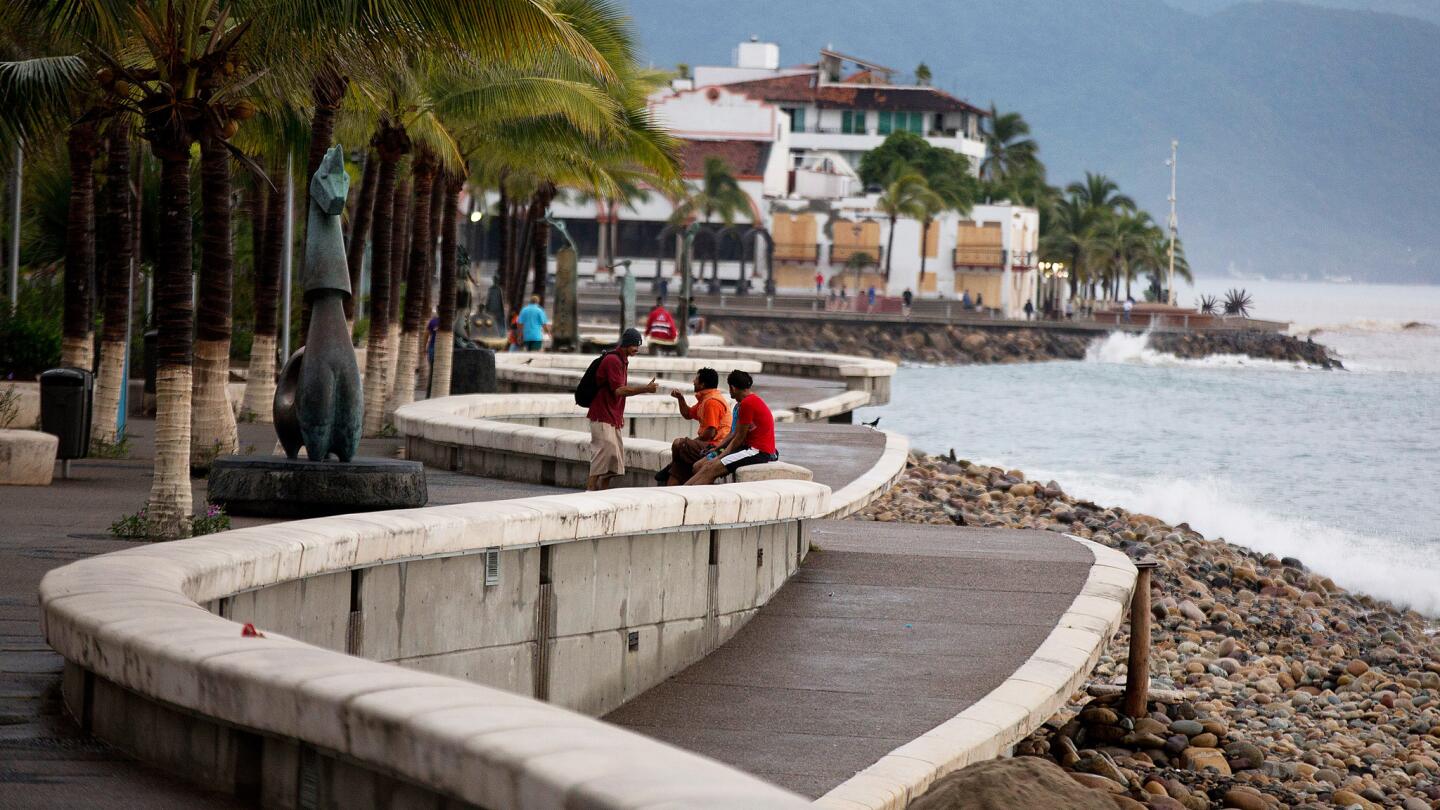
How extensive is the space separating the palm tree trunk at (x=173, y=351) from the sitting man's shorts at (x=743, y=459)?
405 cm

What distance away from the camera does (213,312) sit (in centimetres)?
1486

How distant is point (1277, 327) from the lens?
380 feet

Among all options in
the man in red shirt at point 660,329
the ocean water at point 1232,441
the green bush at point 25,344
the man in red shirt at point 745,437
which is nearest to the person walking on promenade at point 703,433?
the man in red shirt at point 745,437

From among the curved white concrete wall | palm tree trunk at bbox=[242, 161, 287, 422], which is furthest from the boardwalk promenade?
palm tree trunk at bbox=[242, 161, 287, 422]

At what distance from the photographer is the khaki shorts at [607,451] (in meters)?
15.4

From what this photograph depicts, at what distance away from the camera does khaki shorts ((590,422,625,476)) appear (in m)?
15.4

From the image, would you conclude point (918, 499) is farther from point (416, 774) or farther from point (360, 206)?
point (416, 774)

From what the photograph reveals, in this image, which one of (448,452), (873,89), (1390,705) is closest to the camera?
(1390,705)

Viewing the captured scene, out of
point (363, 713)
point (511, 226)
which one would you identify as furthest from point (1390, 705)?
point (511, 226)

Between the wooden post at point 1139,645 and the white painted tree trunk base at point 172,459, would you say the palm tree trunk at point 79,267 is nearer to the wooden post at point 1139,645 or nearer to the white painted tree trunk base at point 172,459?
the white painted tree trunk base at point 172,459

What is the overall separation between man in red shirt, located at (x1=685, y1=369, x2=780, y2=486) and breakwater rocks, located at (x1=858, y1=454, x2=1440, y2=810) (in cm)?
309

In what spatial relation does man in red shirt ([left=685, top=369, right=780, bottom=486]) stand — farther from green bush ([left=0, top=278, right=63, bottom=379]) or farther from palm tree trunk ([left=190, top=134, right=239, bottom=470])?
green bush ([left=0, top=278, right=63, bottom=379])

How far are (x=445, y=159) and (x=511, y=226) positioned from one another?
22.8 m

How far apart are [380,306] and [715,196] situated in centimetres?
7588
